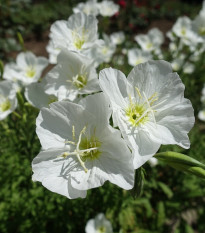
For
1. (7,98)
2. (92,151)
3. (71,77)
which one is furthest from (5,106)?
(92,151)

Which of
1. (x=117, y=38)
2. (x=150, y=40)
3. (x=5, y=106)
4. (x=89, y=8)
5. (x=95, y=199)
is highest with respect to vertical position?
(x=89, y=8)

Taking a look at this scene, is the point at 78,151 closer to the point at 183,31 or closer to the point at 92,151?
the point at 92,151

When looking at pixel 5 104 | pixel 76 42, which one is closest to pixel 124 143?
pixel 76 42

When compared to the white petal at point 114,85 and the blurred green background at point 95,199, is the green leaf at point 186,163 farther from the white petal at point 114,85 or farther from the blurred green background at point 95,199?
the white petal at point 114,85

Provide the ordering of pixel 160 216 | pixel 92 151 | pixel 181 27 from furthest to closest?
pixel 181 27
pixel 160 216
pixel 92 151

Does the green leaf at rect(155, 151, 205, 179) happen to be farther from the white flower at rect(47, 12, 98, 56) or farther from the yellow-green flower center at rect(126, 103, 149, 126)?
the white flower at rect(47, 12, 98, 56)

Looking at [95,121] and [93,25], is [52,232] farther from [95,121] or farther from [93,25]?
[93,25]

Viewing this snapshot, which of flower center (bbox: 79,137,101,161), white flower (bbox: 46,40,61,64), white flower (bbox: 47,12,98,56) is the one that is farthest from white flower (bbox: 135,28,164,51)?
flower center (bbox: 79,137,101,161)
